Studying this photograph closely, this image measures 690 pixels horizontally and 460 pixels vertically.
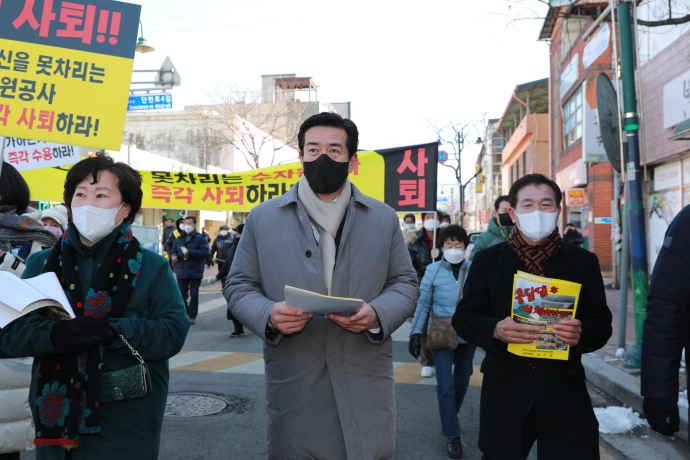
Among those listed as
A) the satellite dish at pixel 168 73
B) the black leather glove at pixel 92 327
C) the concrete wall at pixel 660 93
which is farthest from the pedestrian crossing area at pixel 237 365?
the satellite dish at pixel 168 73

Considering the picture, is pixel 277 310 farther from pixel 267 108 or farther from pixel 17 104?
pixel 267 108

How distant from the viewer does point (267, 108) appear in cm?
4497

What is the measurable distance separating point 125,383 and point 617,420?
4812mm

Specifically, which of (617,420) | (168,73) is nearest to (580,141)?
(168,73)

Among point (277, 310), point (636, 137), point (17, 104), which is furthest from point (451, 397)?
point (636, 137)

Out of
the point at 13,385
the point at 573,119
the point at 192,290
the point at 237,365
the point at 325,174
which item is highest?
the point at 573,119

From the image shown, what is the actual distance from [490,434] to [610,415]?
3431 millimetres

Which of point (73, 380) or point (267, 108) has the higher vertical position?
point (267, 108)

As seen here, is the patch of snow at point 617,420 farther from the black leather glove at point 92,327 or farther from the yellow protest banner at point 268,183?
the black leather glove at point 92,327

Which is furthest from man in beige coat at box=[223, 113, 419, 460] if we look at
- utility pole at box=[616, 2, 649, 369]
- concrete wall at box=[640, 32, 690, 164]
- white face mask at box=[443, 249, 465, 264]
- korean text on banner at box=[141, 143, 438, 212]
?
concrete wall at box=[640, 32, 690, 164]

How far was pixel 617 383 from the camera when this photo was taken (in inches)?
259

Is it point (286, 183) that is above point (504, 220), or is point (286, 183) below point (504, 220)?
above

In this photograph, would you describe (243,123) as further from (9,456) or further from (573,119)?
(9,456)

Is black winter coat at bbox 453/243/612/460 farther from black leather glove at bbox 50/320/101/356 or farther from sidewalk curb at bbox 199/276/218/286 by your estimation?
sidewalk curb at bbox 199/276/218/286
